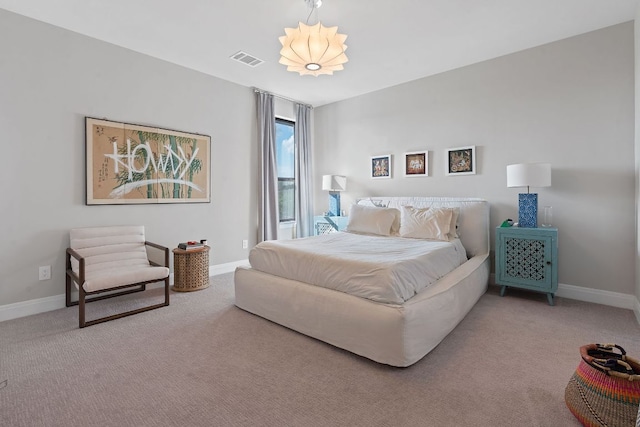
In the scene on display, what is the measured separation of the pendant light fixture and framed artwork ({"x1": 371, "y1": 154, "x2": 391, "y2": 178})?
86.8 inches

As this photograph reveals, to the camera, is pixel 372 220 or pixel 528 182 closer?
pixel 528 182

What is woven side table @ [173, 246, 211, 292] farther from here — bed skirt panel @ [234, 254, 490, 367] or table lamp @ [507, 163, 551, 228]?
table lamp @ [507, 163, 551, 228]

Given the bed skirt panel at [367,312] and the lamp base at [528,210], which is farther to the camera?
the lamp base at [528,210]

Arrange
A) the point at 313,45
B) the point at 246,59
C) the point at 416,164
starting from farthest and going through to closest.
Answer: the point at 416,164 → the point at 246,59 → the point at 313,45

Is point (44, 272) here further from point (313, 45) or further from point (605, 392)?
point (605, 392)

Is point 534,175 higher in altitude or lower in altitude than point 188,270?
higher

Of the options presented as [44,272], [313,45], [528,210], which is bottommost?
[44,272]

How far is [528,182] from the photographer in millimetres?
3025

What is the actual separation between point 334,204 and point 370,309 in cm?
321

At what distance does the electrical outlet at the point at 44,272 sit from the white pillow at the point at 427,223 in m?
3.73

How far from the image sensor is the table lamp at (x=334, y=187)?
496 centimetres

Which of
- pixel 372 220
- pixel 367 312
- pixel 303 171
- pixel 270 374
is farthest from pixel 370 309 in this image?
pixel 303 171

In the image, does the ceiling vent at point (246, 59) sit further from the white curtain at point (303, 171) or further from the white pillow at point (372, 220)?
the white pillow at point (372, 220)

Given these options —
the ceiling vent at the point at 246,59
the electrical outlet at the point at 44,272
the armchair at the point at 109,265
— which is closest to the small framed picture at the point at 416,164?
the ceiling vent at the point at 246,59
